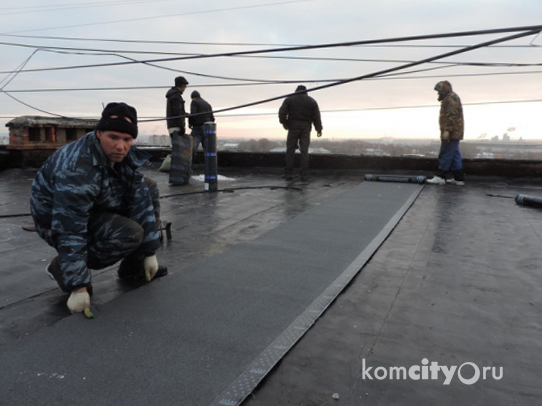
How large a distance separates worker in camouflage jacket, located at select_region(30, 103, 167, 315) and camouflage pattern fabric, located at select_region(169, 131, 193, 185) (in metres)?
5.12

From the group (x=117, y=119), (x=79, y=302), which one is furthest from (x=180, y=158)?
(x=79, y=302)

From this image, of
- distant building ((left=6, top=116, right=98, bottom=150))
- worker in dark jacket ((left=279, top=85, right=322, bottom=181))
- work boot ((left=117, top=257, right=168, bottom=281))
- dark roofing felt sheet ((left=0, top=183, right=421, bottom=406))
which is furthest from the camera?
distant building ((left=6, top=116, right=98, bottom=150))

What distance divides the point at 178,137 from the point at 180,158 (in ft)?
1.25

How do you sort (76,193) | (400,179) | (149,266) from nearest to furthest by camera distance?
1. (76,193)
2. (149,266)
3. (400,179)

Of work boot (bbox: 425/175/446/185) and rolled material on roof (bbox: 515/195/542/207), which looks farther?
work boot (bbox: 425/175/446/185)

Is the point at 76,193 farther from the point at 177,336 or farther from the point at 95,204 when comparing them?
the point at 177,336

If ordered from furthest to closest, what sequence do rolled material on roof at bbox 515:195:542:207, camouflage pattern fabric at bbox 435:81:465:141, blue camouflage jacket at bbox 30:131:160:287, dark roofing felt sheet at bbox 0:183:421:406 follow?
camouflage pattern fabric at bbox 435:81:465:141, rolled material on roof at bbox 515:195:542:207, blue camouflage jacket at bbox 30:131:160:287, dark roofing felt sheet at bbox 0:183:421:406

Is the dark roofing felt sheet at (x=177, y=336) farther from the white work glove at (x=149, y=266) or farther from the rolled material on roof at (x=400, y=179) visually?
the rolled material on roof at (x=400, y=179)

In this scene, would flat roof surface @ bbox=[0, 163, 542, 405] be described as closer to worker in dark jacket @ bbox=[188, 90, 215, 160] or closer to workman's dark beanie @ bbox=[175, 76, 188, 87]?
workman's dark beanie @ bbox=[175, 76, 188, 87]

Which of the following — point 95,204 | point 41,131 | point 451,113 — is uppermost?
point 451,113

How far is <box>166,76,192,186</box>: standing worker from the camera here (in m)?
7.68

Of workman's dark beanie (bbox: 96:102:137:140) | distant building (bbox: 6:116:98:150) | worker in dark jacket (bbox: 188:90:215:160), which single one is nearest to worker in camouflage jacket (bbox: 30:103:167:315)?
workman's dark beanie (bbox: 96:102:137:140)

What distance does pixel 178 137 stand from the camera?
7859 millimetres

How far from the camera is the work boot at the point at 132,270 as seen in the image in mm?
2949
